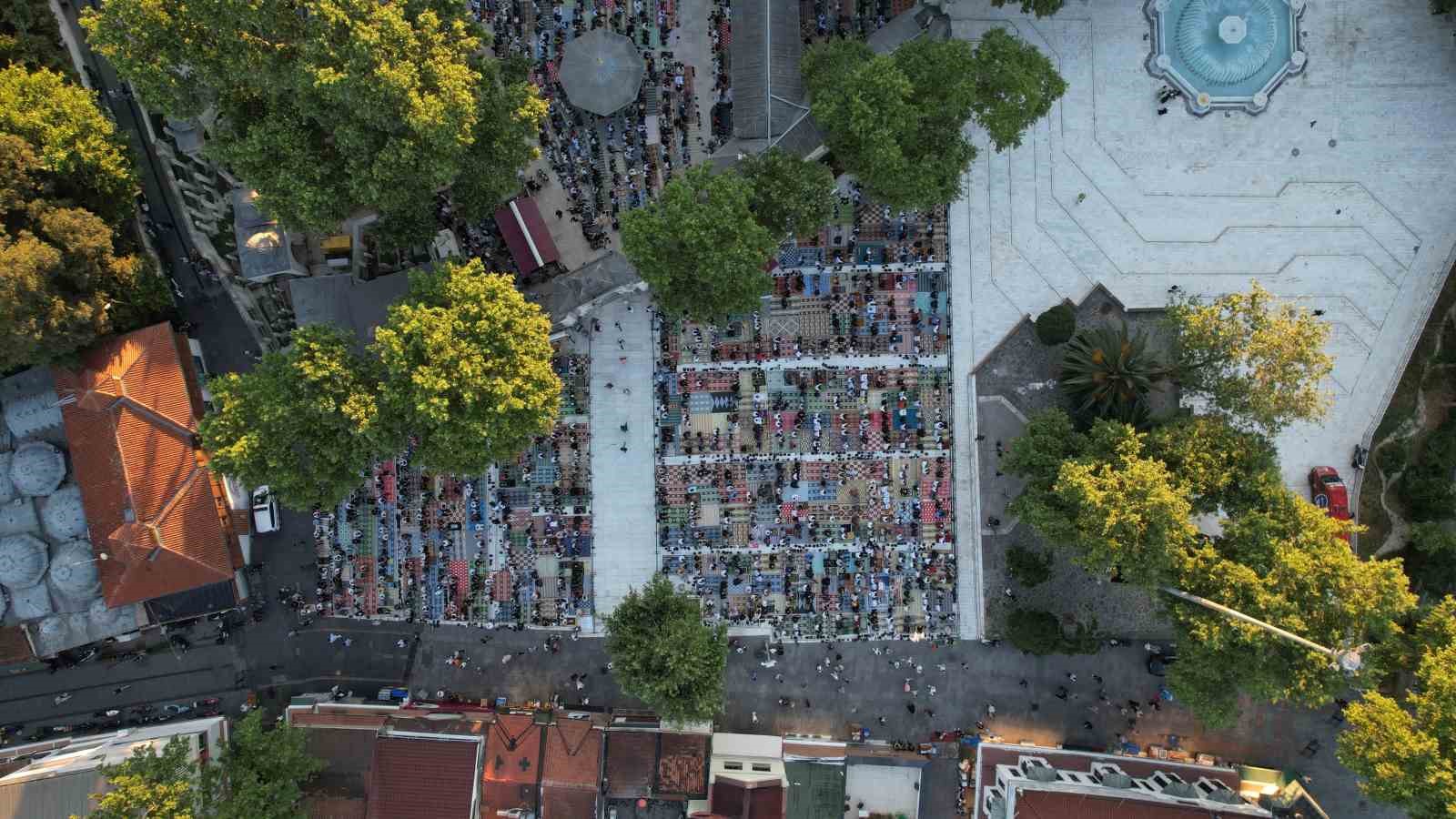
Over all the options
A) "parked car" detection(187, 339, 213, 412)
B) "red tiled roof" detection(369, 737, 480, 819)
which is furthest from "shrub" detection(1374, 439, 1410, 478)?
"parked car" detection(187, 339, 213, 412)

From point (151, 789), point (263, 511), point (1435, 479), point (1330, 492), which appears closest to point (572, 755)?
point (151, 789)

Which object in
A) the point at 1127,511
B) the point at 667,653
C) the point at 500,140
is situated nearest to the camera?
the point at 1127,511

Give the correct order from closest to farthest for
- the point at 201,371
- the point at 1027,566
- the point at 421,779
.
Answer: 1. the point at 421,779
2. the point at 1027,566
3. the point at 201,371

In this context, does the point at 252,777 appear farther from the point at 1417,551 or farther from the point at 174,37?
the point at 1417,551

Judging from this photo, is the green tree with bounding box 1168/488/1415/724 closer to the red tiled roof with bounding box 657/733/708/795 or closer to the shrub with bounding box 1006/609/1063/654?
the shrub with bounding box 1006/609/1063/654

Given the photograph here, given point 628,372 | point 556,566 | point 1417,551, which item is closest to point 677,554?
point 556,566

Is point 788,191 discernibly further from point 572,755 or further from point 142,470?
point 142,470
